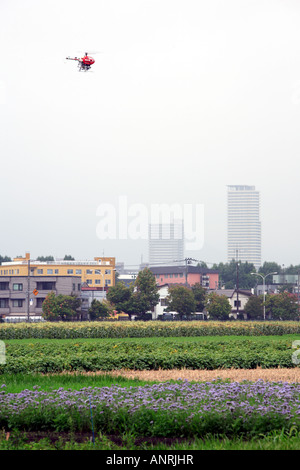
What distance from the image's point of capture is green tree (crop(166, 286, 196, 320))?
9056cm

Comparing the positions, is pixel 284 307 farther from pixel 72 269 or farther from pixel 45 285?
pixel 72 269

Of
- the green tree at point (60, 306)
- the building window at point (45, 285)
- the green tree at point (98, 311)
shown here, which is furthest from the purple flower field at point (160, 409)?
the building window at point (45, 285)

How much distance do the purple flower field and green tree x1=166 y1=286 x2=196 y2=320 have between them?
77.7 meters

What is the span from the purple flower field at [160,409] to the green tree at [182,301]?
77.7 metres

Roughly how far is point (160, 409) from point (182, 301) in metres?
79.7

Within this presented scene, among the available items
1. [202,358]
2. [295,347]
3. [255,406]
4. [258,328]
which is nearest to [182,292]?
[258,328]

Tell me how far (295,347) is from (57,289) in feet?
237

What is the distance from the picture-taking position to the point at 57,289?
98.2 meters

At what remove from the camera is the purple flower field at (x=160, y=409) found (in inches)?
416

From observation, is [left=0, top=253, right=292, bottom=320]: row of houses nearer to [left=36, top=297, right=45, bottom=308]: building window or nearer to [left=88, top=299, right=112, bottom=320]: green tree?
[left=36, top=297, right=45, bottom=308]: building window

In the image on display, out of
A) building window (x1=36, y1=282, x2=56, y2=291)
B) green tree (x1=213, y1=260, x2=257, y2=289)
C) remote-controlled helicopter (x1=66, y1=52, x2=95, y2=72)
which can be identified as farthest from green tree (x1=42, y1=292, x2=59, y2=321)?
green tree (x1=213, y1=260, x2=257, y2=289)

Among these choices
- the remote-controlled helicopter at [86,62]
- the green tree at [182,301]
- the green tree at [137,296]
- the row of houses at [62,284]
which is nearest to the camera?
the remote-controlled helicopter at [86,62]

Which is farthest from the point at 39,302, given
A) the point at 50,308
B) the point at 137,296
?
the point at 137,296

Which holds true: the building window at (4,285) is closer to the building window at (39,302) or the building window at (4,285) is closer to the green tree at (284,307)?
the building window at (39,302)
